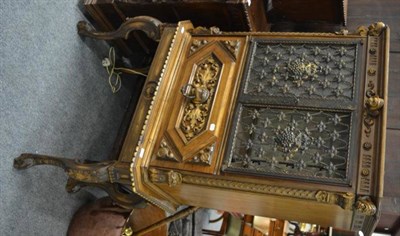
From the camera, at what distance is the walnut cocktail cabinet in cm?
149

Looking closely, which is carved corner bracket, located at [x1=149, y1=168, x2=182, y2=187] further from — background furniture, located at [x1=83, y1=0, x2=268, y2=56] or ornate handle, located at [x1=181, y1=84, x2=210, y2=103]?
background furniture, located at [x1=83, y1=0, x2=268, y2=56]

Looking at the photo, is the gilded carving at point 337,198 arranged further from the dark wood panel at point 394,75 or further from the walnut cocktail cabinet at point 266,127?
the dark wood panel at point 394,75

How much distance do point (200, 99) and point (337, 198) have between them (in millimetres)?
644

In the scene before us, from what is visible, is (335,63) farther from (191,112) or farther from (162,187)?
(162,187)

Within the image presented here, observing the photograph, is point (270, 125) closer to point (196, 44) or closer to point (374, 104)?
point (374, 104)

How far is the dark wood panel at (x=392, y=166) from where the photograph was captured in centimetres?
194

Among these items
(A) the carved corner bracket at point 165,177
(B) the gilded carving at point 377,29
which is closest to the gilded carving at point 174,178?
(A) the carved corner bracket at point 165,177

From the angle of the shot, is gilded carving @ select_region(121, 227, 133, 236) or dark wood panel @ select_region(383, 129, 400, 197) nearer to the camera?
dark wood panel @ select_region(383, 129, 400, 197)

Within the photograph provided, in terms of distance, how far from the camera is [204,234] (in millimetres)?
3973

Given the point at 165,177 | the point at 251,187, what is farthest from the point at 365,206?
the point at 165,177

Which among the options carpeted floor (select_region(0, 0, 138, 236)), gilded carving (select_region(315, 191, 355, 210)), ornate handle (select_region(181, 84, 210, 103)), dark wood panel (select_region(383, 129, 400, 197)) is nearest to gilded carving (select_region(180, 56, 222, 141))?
ornate handle (select_region(181, 84, 210, 103))

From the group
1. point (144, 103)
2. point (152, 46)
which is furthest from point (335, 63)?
point (152, 46)

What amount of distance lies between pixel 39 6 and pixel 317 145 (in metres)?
1.40

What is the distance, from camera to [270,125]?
164cm
